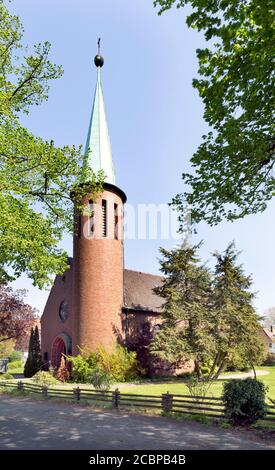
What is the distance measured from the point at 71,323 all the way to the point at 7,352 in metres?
26.9

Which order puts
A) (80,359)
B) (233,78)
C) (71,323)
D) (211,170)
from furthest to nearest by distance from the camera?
(71,323) → (80,359) → (211,170) → (233,78)

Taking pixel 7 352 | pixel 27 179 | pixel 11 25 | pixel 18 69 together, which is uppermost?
pixel 11 25

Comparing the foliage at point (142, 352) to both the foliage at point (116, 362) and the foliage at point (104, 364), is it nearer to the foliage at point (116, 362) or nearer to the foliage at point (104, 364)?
the foliage at point (116, 362)

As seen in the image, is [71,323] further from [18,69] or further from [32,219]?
[18,69]

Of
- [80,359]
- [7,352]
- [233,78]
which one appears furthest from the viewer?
[7,352]

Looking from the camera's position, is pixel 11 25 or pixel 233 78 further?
pixel 11 25

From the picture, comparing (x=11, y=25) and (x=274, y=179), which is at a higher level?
(x=11, y=25)

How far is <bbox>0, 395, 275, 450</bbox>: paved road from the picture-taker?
855 cm

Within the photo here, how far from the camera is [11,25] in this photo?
14.3m

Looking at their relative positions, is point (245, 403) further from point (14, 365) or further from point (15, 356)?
point (15, 356)

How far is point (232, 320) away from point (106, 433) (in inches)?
666

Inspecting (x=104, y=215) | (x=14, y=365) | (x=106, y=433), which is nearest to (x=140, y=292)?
(x=104, y=215)
